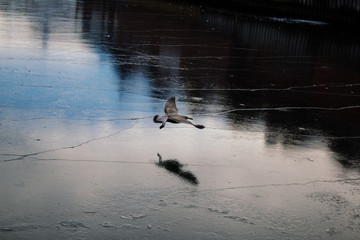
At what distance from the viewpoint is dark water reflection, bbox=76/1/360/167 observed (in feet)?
19.8

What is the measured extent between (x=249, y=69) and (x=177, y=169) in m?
4.65

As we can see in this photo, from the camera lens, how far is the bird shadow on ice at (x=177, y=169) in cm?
430

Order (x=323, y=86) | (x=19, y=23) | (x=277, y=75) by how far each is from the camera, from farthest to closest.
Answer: (x=19, y=23)
(x=277, y=75)
(x=323, y=86)

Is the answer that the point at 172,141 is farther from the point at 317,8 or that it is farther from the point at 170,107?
the point at 317,8

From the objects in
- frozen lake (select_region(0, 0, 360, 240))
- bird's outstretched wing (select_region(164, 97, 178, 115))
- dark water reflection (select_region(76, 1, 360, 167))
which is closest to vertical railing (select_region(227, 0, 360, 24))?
dark water reflection (select_region(76, 1, 360, 167))

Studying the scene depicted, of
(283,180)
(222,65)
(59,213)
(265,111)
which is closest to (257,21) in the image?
(222,65)

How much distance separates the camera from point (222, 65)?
904 cm

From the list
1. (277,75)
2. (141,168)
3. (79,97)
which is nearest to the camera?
(141,168)

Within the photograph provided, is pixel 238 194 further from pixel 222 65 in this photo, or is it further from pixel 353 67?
pixel 353 67

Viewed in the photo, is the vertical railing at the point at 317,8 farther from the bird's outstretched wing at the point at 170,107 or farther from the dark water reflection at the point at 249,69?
the bird's outstretched wing at the point at 170,107

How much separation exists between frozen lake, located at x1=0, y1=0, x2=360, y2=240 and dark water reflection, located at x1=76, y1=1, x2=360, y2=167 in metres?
0.03

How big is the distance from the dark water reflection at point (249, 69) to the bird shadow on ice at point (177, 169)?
40.8 inches

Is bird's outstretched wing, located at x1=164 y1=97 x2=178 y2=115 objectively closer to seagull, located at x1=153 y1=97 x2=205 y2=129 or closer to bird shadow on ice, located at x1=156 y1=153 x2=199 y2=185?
seagull, located at x1=153 y1=97 x2=205 y2=129

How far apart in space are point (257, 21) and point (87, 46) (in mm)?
7817
